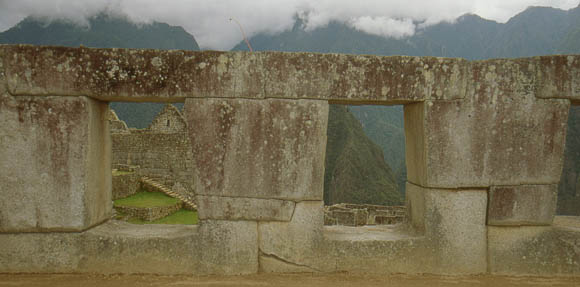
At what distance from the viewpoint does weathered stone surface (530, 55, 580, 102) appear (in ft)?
12.1

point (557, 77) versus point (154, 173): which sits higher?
point (557, 77)

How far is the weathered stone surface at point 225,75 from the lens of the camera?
138 inches

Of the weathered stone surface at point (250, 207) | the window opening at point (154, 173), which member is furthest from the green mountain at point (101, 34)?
the weathered stone surface at point (250, 207)

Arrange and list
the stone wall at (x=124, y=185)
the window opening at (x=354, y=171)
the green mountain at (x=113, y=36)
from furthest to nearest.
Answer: the green mountain at (x=113, y=36) < the window opening at (x=354, y=171) < the stone wall at (x=124, y=185)

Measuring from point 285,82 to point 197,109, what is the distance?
3.34 ft

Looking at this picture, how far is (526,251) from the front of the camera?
385 centimetres

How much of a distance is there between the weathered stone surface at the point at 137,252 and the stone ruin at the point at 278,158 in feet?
0.04

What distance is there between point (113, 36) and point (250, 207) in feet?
248

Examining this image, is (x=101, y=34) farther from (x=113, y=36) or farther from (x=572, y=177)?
(x=572, y=177)

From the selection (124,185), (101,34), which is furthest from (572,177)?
(101,34)

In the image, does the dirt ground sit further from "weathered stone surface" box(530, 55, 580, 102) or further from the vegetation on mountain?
the vegetation on mountain

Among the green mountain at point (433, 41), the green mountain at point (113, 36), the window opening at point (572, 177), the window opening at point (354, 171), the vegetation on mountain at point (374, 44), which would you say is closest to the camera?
the window opening at point (572, 177)

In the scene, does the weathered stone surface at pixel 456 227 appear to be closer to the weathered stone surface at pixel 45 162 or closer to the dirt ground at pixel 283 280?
the dirt ground at pixel 283 280

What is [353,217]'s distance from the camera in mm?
18641
